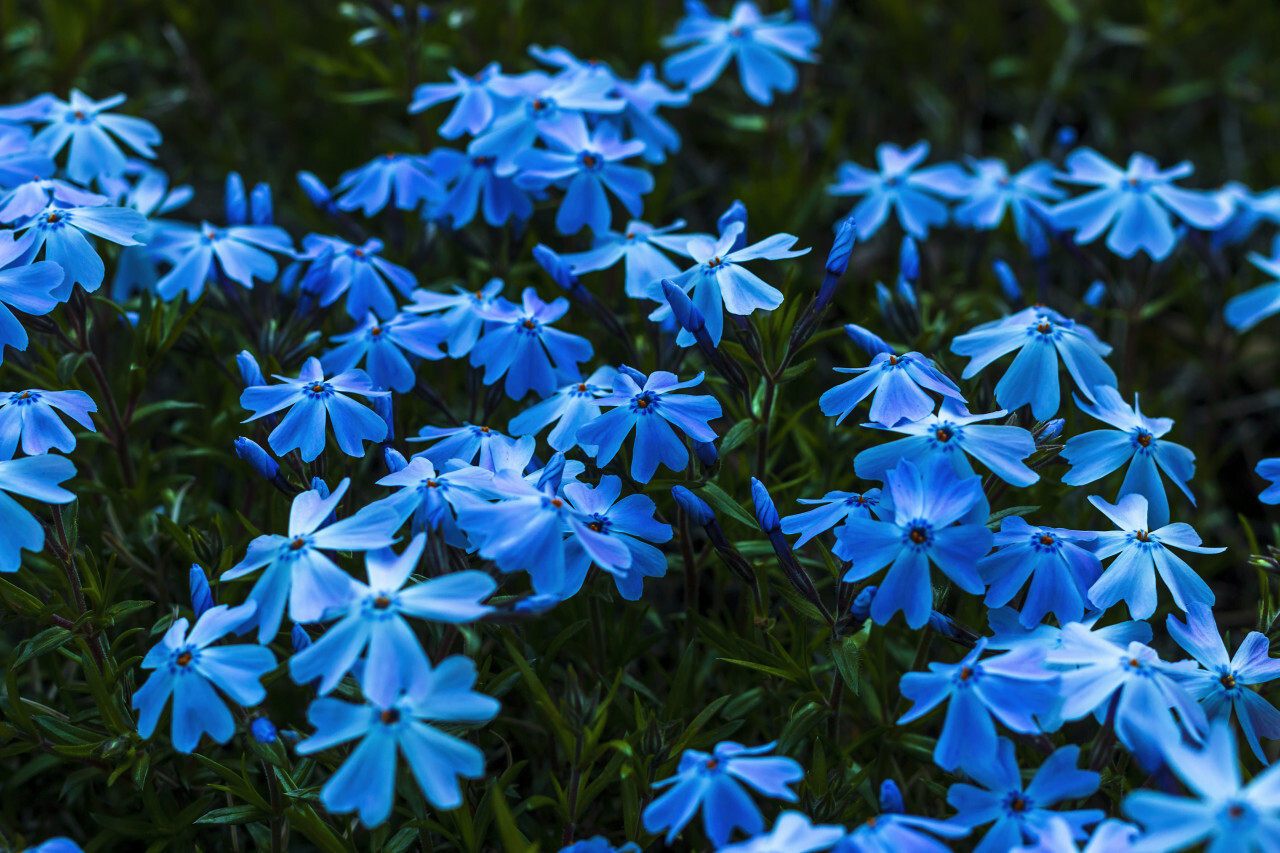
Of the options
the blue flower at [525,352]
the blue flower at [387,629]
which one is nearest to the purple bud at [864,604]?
the blue flower at [387,629]

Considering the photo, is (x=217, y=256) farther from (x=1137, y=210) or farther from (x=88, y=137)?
(x=1137, y=210)

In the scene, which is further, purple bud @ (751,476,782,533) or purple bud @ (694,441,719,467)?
purple bud @ (694,441,719,467)

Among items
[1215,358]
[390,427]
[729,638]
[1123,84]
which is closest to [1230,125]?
[1123,84]

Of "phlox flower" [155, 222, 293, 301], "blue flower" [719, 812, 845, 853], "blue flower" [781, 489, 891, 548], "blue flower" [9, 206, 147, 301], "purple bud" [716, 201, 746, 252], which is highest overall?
"purple bud" [716, 201, 746, 252]

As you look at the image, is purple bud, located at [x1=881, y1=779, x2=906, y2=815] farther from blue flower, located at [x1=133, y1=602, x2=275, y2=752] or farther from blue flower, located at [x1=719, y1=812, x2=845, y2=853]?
blue flower, located at [x1=133, y1=602, x2=275, y2=752]

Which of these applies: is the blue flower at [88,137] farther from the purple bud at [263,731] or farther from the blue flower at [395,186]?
the purple bud at [263,731]

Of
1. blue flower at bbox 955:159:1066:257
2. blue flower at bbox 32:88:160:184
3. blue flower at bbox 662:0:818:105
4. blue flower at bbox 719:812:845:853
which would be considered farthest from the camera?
blue flower at bbox 662:0:818:105

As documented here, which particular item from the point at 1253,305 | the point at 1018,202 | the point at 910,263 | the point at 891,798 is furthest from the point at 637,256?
the point at 1253,305

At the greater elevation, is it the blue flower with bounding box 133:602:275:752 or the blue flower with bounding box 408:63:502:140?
the blue flower with bounding box 408:63:502:140

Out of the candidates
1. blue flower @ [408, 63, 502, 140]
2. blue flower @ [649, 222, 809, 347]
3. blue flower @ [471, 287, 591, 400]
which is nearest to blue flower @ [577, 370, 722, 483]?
blue flower @ [649, 222, 809, 347]
